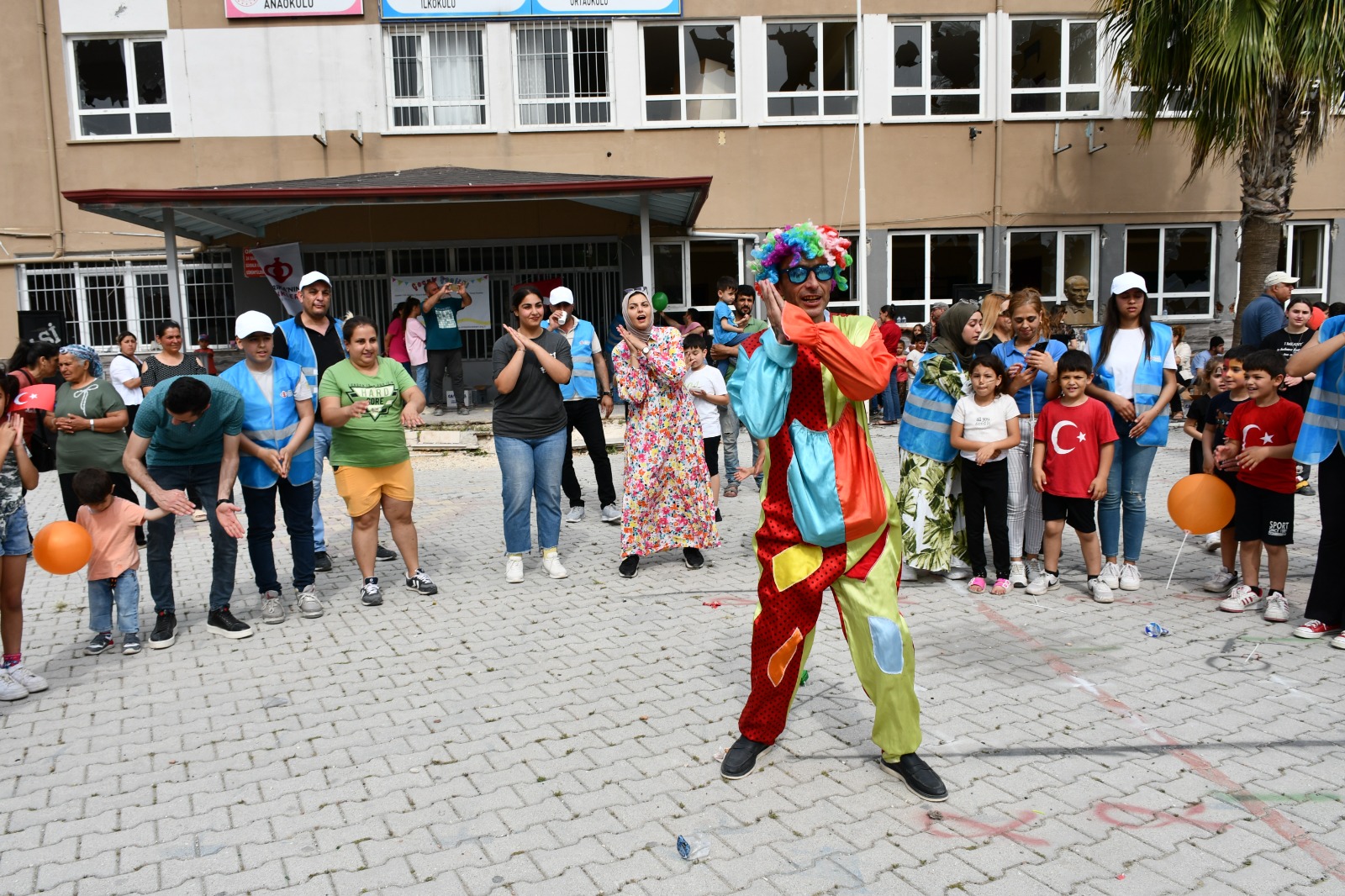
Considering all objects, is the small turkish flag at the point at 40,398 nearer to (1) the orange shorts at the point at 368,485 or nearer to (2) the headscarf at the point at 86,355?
(2) the headscarf at the point at 86,355

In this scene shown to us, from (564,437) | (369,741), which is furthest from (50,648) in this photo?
(564,437)

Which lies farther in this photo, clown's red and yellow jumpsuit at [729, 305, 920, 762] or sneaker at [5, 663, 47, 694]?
sneaker at [5, 663, 47, 694]

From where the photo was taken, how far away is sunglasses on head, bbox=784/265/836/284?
147 inches

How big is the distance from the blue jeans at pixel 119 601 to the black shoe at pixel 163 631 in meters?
0.13

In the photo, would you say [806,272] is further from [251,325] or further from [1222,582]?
[1222,582]

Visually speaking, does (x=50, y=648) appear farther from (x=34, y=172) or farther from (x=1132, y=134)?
(x=1132, y=134)

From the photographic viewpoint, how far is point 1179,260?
1866cm

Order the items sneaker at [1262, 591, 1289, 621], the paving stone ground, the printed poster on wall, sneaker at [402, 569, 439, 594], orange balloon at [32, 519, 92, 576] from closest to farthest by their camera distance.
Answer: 1. the paving stone ground
2. orange balloon at [32, 519, 92, 576]
3. sneaker at [1262, 591, 1289, 621]
4. sneaker at [402, 569, 439, 594]
5. the printed poster on wall

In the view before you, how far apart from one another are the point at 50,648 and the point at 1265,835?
6.23 m

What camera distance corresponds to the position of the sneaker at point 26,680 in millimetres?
4973

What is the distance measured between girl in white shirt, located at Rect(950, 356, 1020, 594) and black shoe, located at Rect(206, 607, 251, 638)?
15.1ft

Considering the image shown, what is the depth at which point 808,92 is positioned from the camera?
58.4 feet

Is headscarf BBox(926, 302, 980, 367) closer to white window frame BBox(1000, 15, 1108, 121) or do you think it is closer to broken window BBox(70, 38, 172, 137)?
white window frame BBox(1000, 15, 1108, 121)

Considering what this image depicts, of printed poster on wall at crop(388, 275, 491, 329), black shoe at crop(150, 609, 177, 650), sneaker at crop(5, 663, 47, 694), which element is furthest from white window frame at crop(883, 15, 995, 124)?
sneaker at crop(5, 663, 47, 694)
